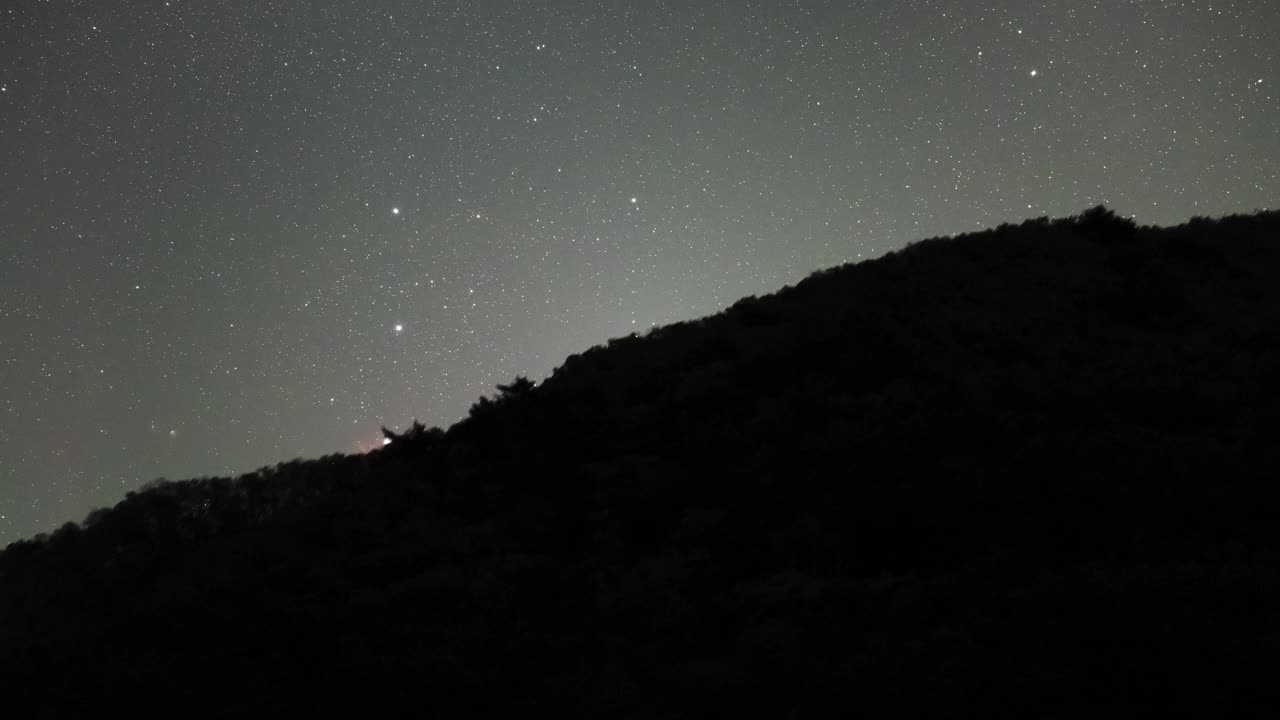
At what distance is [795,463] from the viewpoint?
11.3 m

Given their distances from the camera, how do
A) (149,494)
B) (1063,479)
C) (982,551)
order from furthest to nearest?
(149,494) < (1063,479) < (982,551)

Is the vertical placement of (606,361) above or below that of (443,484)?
above

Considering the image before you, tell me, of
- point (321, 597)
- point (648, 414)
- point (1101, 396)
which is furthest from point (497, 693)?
point (1101, 396)

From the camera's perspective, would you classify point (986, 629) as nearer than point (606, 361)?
Yes

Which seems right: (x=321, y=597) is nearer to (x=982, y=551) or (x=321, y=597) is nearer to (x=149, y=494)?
(x=982, y=551)

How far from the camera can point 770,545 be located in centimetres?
967

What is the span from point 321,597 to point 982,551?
6910 millimetres

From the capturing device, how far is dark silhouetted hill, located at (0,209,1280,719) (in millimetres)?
6750

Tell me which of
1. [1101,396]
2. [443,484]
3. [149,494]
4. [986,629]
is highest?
[149,494]

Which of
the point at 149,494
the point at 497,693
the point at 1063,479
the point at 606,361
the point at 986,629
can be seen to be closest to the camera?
the point at 986,629

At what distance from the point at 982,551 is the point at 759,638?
2.58 metres

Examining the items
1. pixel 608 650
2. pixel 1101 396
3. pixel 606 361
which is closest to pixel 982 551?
pixel 608 650

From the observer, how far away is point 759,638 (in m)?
7.53

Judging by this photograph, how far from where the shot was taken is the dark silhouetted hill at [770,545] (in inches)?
266
